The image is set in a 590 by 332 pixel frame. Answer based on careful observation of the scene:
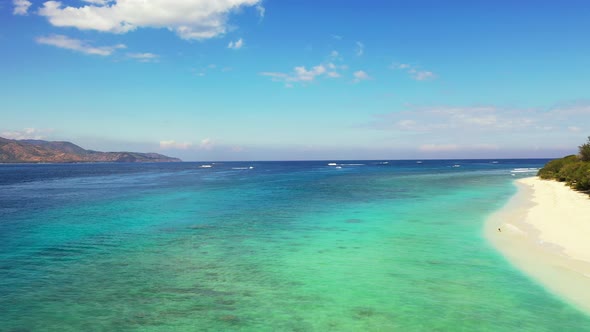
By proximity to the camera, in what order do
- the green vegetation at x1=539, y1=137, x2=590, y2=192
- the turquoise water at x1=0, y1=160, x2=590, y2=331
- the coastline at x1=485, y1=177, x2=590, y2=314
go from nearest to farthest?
the turquoise water at x1=0, y1=160, x2=590, y2=331 < the coastline at x1=485, y1=177, x2=590, y2=314 < the green vegetation at x1=539, y1=137, x2=590, y2=192

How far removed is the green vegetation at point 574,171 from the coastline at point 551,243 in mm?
11382

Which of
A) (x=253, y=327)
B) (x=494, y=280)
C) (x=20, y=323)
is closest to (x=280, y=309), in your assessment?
(x=253, y=327)

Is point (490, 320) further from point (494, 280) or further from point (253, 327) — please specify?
point (253, 327)

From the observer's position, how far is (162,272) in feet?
49.9

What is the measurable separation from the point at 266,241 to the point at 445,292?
1066 centimetres

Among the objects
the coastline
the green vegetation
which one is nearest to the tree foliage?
the green vegetation

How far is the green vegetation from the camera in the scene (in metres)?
40.5

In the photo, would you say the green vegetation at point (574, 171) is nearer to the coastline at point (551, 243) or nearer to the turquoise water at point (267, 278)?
the coastline at point (551, 243)

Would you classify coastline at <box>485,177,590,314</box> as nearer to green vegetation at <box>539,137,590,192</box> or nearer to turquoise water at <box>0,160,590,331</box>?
turquoise water at <box>0,160,590,331</box>

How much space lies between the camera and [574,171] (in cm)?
4809

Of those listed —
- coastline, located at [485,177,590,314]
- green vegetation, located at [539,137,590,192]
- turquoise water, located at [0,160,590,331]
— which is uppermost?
green vegetation, located at [539,137,590,192]

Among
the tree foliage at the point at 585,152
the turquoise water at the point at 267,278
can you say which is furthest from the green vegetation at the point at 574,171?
the turquoise water at the point at 267,278

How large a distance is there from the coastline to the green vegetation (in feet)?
37.3

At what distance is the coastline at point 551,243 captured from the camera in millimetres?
13227
